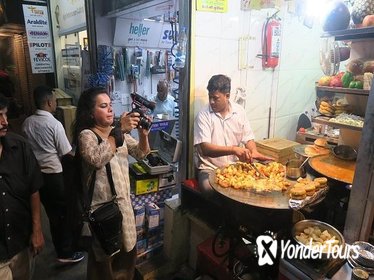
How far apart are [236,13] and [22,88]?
674 cm

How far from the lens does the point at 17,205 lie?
5.51 ft

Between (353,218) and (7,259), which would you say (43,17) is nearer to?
(7,259)

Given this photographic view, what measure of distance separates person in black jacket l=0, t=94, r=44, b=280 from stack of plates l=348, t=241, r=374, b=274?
6.05 feet

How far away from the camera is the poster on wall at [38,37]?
15.6 ft

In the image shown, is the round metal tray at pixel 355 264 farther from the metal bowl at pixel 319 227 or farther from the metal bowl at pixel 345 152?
the metal bowl at pixel 345 152

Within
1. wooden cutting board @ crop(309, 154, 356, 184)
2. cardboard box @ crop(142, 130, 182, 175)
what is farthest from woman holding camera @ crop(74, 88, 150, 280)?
wooden cutting board @ crop(309, 154, 356, 184)

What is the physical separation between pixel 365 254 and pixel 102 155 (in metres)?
1.48

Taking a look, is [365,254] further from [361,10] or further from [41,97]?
[41,97]

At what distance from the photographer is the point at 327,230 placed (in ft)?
4.56

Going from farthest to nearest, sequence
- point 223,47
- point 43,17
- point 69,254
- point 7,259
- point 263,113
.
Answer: point 43,17, point 263,113, point 69,254, point 223,47, point 7,259

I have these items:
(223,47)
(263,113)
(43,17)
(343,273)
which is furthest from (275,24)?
(43,17)

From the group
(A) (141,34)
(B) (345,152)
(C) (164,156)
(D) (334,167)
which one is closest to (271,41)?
(B) (345,152)

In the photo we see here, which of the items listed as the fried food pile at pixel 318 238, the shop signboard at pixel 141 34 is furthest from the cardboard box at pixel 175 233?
the shop signboard at pixel 141 34

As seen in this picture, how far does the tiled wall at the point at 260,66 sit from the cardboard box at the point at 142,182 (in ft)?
2.67
